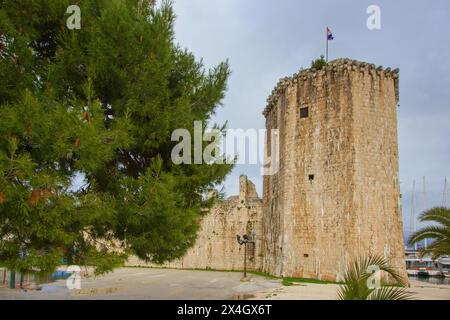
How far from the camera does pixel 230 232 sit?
3112 centimetres

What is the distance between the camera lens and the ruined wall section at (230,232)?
1193 inches

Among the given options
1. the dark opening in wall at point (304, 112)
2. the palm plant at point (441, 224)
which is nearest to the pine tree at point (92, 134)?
the palm plant at point (441, 224)

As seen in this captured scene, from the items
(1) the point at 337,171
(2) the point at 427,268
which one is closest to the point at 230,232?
(1) the point at 337,171

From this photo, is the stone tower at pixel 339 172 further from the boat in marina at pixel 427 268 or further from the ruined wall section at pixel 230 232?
the boat in marina at pixel 427 268

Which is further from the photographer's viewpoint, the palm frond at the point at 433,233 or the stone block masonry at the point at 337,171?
the stone block masonry at the point at 337,171

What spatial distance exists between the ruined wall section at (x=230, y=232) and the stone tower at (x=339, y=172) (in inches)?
324

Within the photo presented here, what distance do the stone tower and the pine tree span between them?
439 inches

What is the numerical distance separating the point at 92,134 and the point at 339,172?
1502 centimetres

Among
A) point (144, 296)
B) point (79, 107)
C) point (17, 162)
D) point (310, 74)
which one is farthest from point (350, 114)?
point (17, 162)

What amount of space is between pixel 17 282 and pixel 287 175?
499 inches

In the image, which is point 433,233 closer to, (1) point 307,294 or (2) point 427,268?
(1) point 307,294

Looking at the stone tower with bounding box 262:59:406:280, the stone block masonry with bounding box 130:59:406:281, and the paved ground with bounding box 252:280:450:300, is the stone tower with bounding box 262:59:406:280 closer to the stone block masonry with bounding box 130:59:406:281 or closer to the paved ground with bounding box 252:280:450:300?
the stone block masonry with bounding box 130:59:406:281

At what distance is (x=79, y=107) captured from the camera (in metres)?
6.98
